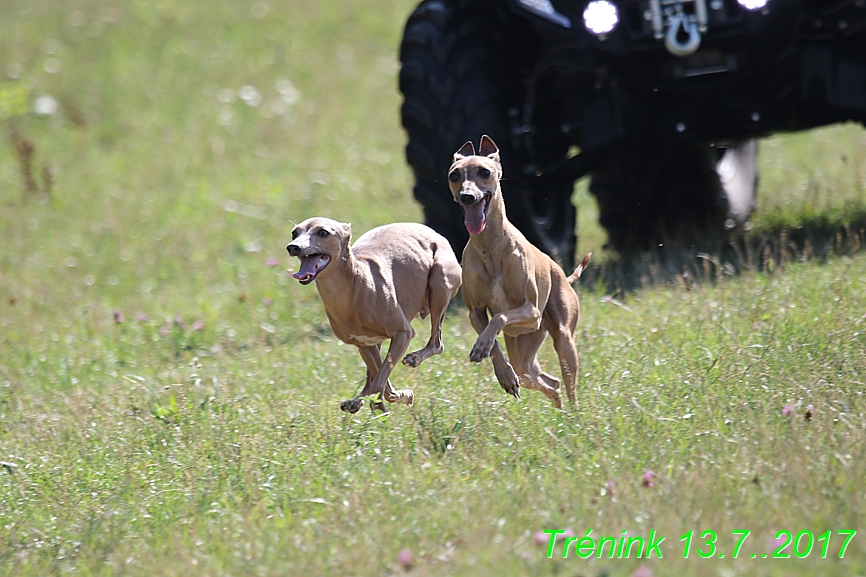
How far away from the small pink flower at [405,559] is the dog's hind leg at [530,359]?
1.99m

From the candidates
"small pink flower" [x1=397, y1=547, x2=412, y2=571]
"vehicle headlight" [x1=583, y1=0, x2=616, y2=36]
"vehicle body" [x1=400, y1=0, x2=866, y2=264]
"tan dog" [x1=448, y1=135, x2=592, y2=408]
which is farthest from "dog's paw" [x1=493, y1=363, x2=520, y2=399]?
"vehicle headlight" [x1=583, y1=0, x2=616, y2=36]

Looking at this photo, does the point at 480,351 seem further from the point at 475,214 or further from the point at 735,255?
the point at 735,255

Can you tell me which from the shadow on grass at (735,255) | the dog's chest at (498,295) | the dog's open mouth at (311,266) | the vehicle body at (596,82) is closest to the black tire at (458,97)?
the vehicle body at (596,82)

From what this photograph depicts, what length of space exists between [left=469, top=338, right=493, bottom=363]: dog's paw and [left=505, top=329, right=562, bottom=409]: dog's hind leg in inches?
26.3

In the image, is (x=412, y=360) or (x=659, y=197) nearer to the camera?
(x=412, y=360)

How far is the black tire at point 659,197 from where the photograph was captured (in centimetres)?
960

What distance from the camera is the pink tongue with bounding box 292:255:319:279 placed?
490 cm

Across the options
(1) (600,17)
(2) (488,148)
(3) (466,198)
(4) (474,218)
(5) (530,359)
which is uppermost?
→ (1) (600,17)

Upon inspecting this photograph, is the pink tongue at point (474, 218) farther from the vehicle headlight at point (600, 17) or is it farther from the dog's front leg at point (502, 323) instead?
the vehicle headlight at point (600, 17)

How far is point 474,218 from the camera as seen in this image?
5.11 metres

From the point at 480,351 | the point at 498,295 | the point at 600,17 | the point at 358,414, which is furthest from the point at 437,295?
the point at 600,17

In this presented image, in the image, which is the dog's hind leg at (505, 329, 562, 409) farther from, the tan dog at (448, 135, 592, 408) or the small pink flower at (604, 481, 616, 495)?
the small pink flower at (604, 481, 616, 495)

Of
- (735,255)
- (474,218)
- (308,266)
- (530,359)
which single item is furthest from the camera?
(735,255)

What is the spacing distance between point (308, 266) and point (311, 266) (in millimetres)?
14
